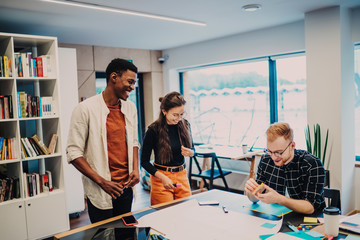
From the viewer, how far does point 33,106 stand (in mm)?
3598

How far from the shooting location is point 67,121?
13.9ft

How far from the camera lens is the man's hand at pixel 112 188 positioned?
1979 mm

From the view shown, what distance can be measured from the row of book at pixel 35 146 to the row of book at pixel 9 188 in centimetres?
29

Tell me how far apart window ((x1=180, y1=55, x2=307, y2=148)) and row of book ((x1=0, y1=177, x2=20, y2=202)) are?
132 inches

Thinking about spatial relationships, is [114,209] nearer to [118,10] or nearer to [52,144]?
[52,144]

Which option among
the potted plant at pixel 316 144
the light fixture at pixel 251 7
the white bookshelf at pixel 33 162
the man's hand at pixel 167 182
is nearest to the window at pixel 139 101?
the white bookshelf at pixel 33 162

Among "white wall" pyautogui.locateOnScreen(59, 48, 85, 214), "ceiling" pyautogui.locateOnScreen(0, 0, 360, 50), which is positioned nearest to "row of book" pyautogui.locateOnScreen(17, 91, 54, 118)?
"white wall" pyautogui.locateOnScreen(59, 48, 85, 214)

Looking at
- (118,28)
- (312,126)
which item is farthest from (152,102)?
(312,126)

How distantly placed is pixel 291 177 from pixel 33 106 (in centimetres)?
288

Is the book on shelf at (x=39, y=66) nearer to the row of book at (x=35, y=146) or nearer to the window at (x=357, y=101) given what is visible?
the row of book at (x=35, y=146)

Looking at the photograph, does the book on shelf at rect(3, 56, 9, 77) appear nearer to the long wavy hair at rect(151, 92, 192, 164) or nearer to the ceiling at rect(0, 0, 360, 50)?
the ceiling at rect(0, 0, 360, 50)

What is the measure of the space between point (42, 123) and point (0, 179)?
2.76 feet

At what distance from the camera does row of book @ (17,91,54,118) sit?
3.51 m

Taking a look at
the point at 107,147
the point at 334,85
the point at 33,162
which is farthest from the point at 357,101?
the point at 33,162
